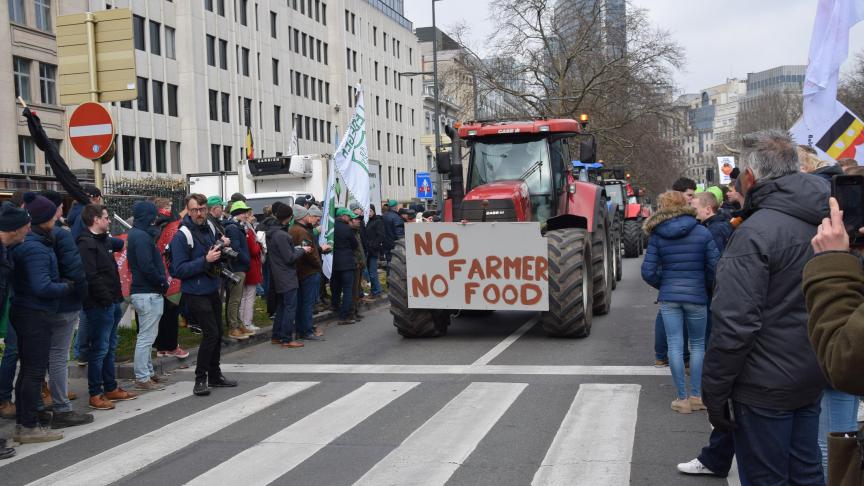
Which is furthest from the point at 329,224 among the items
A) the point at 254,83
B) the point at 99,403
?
the point at 254,83

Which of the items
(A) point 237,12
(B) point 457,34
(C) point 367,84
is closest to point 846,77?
(B) point 457,34

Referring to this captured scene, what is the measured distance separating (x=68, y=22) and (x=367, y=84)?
6001 centimetres

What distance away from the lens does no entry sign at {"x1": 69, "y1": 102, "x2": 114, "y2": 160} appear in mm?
9297

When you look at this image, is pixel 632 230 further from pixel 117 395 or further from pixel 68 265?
pixel 68 265

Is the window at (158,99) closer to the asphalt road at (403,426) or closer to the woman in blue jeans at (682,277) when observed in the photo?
the asphalt road at (403,426)

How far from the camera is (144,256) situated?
848cm

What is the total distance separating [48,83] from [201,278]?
29168mm

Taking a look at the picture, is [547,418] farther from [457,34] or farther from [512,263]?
[457,34]

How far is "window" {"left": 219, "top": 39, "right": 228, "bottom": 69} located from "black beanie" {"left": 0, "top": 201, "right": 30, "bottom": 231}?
140 feet

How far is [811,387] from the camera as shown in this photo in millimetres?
3631

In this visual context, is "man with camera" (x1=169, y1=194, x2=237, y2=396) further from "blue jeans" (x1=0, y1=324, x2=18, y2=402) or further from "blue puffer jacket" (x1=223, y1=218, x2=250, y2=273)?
"blue puffer jacket" (x1=223, y1=218, x2=250, y2=273)

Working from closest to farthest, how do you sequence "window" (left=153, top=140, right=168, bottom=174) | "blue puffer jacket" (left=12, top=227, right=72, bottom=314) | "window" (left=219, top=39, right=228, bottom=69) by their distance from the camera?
1. "blue puffer jacket" (left=12, top=227, right=72, bottom=314)
2. "window" (left=153, top=140, right=168, bottom=174)
3. "window" (left=219, top=39, right=228, bottom=69)

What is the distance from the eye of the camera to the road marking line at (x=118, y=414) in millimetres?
6582

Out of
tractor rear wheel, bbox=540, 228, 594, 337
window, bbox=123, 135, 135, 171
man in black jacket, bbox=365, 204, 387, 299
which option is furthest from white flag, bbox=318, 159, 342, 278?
window, bbox=123, 135, 135, 171
